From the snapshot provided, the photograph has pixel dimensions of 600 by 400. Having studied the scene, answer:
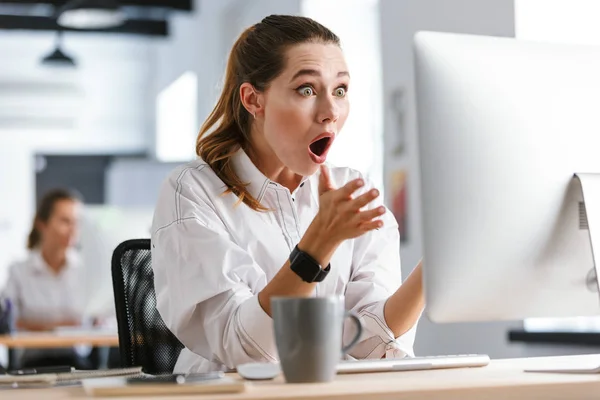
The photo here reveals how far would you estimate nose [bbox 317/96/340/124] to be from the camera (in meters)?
1.77

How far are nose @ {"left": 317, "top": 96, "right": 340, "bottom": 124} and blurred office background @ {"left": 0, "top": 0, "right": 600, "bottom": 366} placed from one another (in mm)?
341

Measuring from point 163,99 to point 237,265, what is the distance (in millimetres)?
8535

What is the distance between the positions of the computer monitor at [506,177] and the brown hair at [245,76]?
68 cm

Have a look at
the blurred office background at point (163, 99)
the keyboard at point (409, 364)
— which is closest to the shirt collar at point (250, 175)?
the blurred office background at point (163, 99)

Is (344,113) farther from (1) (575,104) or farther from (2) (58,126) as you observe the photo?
(2) (58,126)

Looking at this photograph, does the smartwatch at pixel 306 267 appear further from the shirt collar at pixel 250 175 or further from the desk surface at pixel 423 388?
the shirt collar at pixel 250 175

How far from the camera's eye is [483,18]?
12.5 feet

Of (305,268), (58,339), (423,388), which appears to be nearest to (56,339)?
(58,339)

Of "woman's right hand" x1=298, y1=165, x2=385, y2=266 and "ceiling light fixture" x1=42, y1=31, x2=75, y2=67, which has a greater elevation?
"ceiling light fixture" x1=42, y1=31, x2=75, y2=67

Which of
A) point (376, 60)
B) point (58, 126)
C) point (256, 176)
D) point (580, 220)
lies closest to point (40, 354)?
point (376, 60)

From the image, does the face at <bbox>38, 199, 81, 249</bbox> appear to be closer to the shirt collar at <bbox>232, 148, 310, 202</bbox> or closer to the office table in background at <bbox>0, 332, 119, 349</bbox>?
the office table in background at <bbox>0, 332, 119, 349</bbox>

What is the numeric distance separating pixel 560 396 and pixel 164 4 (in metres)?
7.31

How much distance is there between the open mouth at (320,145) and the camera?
1803mm

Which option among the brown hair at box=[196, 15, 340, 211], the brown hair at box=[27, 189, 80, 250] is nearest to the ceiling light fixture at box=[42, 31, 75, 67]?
the brown hair at box=[27, 189, 80, 250]
